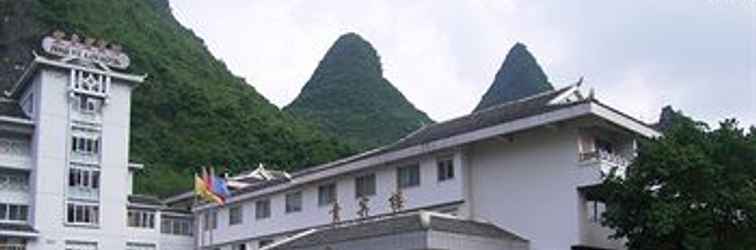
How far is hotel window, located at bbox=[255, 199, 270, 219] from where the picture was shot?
3562 cm

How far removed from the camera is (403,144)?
29.0 metres

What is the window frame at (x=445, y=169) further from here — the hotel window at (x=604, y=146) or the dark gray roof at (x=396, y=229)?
the hotel window at (x=604, y=146)

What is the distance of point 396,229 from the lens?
2228 cm

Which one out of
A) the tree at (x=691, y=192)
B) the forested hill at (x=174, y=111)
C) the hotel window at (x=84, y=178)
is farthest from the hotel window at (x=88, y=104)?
the tree at (x=691, y=192)

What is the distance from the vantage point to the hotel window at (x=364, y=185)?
29.6m

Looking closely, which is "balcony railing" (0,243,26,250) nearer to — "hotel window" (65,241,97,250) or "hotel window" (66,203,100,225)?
"hotel window" (65,241,97,250)

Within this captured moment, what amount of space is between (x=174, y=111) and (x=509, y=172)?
1809 inches

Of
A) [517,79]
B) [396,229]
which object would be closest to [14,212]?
[396,229]

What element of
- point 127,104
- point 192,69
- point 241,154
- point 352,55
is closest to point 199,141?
point 241,154

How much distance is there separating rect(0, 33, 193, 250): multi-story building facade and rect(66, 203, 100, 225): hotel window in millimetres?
42

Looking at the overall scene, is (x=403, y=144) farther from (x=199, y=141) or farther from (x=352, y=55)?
(x=352, y=55)

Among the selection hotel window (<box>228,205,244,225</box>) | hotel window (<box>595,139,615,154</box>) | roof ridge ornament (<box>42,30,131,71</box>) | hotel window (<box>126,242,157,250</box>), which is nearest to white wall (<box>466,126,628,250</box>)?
hotel window (<box>595,139,615,154</box>)

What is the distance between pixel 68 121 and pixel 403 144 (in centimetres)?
2001

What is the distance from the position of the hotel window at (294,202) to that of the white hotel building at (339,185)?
4cm
